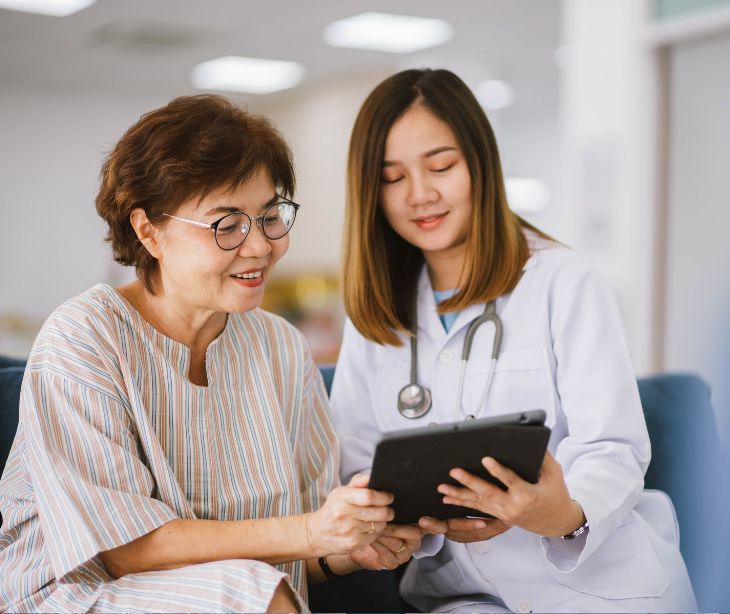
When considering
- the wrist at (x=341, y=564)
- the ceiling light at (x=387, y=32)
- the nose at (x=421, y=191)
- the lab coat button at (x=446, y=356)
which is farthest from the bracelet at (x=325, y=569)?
the ceiling light at (x=387, y=32)

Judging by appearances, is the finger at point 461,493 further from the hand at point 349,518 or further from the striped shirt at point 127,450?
the striped shirt at point 127,450

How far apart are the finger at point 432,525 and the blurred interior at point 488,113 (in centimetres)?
55

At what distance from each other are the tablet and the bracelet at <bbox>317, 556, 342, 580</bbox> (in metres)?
0.35

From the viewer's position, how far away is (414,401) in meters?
1.81

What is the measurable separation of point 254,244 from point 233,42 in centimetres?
591

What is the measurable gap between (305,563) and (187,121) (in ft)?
2.77

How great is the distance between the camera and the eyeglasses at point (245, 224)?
58.6 inches

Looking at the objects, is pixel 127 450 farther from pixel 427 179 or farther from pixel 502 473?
pixel 427 179

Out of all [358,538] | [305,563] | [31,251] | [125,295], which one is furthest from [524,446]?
[31,251]

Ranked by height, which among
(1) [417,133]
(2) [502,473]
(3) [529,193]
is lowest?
(2) [502,473]

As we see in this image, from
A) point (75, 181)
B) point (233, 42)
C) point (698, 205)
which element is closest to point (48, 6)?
point (233, 42)

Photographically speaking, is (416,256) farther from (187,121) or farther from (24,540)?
(24,540)

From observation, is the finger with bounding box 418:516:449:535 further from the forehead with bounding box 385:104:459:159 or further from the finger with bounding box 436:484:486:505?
the forehead with bounding box 385:104:459:159

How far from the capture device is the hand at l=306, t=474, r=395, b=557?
134cm
